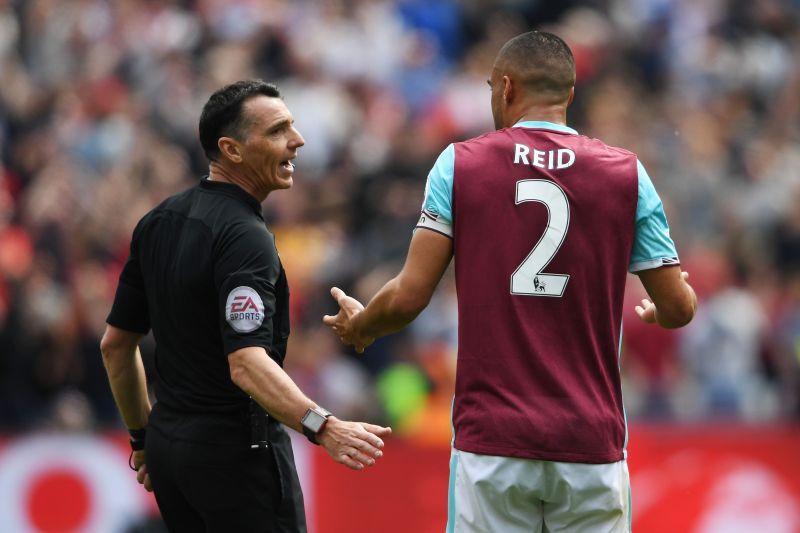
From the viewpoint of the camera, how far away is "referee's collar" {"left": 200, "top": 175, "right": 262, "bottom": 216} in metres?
5.34

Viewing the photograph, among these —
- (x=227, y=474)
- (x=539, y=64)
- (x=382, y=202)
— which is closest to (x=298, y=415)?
(x=227, y=474)

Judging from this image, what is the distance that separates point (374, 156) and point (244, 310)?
8.29 metres

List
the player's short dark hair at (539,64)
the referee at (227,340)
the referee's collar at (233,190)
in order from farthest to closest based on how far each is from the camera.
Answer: the referee's collar at (233,190) → the player's short dark hair at (539,64) → the referee at (227,340)

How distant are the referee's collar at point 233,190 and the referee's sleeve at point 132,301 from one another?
389 millimetres

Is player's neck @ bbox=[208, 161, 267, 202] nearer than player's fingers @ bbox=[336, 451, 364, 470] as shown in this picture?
No

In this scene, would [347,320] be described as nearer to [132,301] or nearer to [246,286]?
[246,286]

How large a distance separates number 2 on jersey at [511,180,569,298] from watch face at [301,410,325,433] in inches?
33.7

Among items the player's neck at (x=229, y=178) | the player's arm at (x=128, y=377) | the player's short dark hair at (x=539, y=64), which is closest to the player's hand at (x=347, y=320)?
the player's neck at (x=229, y=178)

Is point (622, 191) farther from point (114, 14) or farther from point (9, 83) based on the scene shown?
point (114, 14)

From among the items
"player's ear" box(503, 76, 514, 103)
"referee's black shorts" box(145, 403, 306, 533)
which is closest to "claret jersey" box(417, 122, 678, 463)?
"player's ear" box(503, 76, 514, 103)

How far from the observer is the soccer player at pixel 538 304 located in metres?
4.89

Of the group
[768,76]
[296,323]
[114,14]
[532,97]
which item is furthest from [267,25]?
[532,97]

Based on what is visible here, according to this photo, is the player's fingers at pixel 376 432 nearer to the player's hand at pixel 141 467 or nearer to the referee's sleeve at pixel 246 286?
the referee's sleeve at pixel 246 286

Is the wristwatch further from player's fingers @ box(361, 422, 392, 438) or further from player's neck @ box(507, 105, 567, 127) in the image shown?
player's neck @ box(507, 105, 567, 127)
